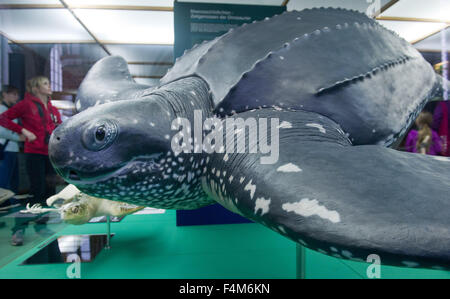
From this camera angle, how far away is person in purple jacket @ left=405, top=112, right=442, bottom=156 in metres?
0.82

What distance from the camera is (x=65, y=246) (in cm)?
86

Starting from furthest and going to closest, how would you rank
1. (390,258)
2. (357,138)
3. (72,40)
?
(72,40) < (357,138) < (390,258)

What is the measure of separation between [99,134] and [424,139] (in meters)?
0.97

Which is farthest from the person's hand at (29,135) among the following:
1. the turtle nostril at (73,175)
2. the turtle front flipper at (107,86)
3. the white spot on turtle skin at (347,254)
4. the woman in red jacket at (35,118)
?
the white spot on turtle skin at (347,254)

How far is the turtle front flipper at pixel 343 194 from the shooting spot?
260mm

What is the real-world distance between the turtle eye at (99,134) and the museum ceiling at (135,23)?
82 cm

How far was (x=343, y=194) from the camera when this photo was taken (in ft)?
1.00

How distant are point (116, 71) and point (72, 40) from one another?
0.43 m

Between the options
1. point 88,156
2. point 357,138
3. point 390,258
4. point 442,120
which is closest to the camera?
point 390,258

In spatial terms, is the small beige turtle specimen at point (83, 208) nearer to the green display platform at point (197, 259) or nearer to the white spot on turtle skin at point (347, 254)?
the green display platform at point (197, 259)

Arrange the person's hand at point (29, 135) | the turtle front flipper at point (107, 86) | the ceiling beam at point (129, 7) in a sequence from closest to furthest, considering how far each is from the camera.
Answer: the turtle front flipper at point (107, 86), the person's hand at point (29, 135), the ceiling beam at point (129, 7)

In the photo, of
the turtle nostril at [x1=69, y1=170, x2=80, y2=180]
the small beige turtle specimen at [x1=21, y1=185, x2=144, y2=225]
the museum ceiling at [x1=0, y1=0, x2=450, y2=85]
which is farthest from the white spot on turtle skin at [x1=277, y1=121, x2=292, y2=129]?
the small beige turtle specimen at [x1=21, y1=185, x2=144, y2=225]
